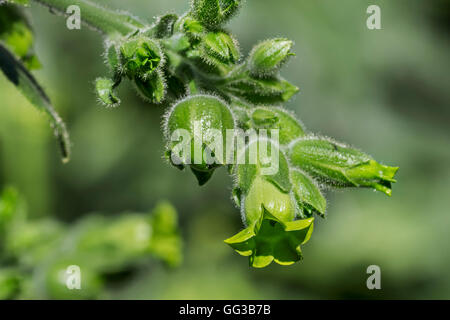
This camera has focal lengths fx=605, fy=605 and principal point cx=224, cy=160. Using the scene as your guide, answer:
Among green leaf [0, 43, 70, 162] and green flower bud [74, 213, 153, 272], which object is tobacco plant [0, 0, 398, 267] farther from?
green flower bud [74, 213, 153, 272]

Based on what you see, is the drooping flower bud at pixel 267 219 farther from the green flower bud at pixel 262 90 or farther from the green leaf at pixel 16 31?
the green leaf at pixel 16 31

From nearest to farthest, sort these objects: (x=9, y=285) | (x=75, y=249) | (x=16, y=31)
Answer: (x=16, y=31) → (x=9, y=285) → (x=75, y=249)

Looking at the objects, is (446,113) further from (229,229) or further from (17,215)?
(17,215)

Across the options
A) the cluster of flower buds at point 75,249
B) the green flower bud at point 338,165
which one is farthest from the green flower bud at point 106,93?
the cluster of flower buds at point 75,249

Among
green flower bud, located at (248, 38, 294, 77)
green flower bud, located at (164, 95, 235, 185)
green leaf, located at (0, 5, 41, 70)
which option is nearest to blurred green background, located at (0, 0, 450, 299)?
green leaf, located at (0, 5, 41, 70)

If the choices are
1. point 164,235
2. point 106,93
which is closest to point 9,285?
point 164,235

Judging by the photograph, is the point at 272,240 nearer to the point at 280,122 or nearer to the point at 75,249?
the point at 280,122
